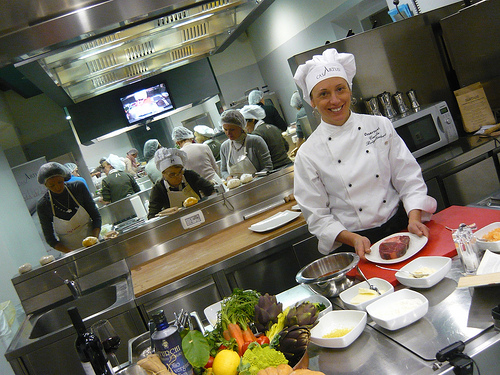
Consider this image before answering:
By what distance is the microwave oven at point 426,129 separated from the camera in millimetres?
2941

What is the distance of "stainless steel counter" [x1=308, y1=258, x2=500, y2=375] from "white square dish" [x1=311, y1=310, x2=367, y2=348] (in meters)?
0.03

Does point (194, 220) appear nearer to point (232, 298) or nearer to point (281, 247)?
point (281, 247)

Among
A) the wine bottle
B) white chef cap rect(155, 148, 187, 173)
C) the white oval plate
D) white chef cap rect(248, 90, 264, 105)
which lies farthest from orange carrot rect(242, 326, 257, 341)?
white chef cap rect(248, 90, 264, 105)

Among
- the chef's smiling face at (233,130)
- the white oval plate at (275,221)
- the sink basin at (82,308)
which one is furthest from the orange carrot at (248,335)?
the chef's smiling face at (233,130)

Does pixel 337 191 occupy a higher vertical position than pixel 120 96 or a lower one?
lower

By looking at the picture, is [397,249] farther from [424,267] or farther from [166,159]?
[166,159]

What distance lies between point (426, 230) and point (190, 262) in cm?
148

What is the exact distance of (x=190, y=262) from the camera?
8.51 feet

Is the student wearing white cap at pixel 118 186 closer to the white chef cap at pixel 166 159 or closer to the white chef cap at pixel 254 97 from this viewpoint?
the white chef cap at pixel 254 97

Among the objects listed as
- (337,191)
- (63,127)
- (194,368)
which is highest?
(63,127)

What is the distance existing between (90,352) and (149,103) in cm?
646

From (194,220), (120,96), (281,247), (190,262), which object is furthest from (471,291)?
(120,96)

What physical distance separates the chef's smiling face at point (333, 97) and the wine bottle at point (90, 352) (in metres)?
1.37

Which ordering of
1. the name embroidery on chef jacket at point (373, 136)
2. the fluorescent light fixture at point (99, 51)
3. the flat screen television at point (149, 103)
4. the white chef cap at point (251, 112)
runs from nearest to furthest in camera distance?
the name embroidery on chef jacket at point (373, 136) < the fluorescent light fixture at point (99, 51) < the white chef cap at point (251, 112) < the flat screen television at point (149, 103)
